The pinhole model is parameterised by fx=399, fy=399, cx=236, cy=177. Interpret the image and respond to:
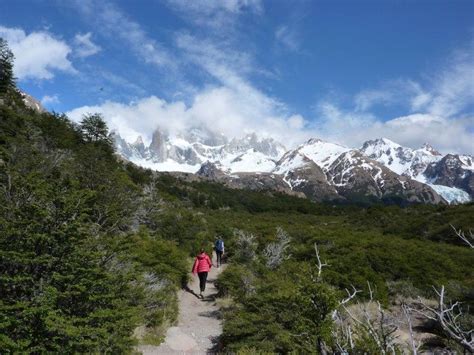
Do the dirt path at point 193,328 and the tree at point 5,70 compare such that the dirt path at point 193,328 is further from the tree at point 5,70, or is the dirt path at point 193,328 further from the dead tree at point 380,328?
the tree at point 5,70

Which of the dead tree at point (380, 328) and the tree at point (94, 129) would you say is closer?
the dead tree at point (380, 328)

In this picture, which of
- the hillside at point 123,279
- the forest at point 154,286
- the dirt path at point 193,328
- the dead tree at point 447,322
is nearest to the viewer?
the dead tree at point 447,322

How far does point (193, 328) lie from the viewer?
1252 centimetres

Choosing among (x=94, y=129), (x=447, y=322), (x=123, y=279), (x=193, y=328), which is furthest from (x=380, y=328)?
(x=94, y=129)

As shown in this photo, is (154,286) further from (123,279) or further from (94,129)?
(94,129)

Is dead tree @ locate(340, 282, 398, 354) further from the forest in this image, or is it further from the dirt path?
the dirt path

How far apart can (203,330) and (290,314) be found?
11.8 feet

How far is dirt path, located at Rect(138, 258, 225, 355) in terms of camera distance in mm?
10555

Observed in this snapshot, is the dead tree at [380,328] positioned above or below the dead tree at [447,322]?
below

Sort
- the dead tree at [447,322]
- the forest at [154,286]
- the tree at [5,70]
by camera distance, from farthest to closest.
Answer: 1. the tree at [5,70]
2. the forest at [154,286]
3. the dead tree at [447,322]

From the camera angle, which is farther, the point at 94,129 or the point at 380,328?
the point at 94,129

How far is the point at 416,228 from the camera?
37.2 m

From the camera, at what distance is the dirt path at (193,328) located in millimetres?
10555

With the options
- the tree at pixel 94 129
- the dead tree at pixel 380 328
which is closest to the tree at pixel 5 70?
the tree at pixel 94 129
